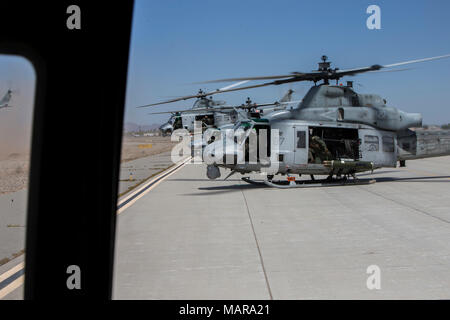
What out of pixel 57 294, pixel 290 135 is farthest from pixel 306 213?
pixel 57 294

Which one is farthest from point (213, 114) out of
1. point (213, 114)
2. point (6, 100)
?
point (6, 100)

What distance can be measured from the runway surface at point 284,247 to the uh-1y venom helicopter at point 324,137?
5.61 ft

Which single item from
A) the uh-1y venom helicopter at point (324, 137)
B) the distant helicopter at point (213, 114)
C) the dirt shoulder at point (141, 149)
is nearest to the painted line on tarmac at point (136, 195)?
the uh-1y venom helicopter at point (324, 137)

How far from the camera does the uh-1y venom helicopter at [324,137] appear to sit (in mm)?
13102

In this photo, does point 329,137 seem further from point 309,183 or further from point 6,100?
point 6,100

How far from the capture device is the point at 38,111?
2676 millimetres

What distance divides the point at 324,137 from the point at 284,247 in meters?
7.98

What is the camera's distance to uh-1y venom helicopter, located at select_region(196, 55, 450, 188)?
1310cm

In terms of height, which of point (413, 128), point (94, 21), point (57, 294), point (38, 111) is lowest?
point (57, 294)

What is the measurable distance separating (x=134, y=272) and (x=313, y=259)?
229 centimetres

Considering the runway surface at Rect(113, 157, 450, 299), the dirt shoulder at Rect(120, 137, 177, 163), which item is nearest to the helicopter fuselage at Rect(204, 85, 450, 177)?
the runway surface at Rect(113, 157, 450, 299)

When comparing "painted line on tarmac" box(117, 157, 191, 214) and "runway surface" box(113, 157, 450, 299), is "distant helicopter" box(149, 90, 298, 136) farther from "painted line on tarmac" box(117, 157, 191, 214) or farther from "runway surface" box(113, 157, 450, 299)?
"runway surface" box(113, 157, 450, 299)

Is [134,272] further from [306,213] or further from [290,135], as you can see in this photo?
[290,135]

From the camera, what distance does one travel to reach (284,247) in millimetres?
6469
